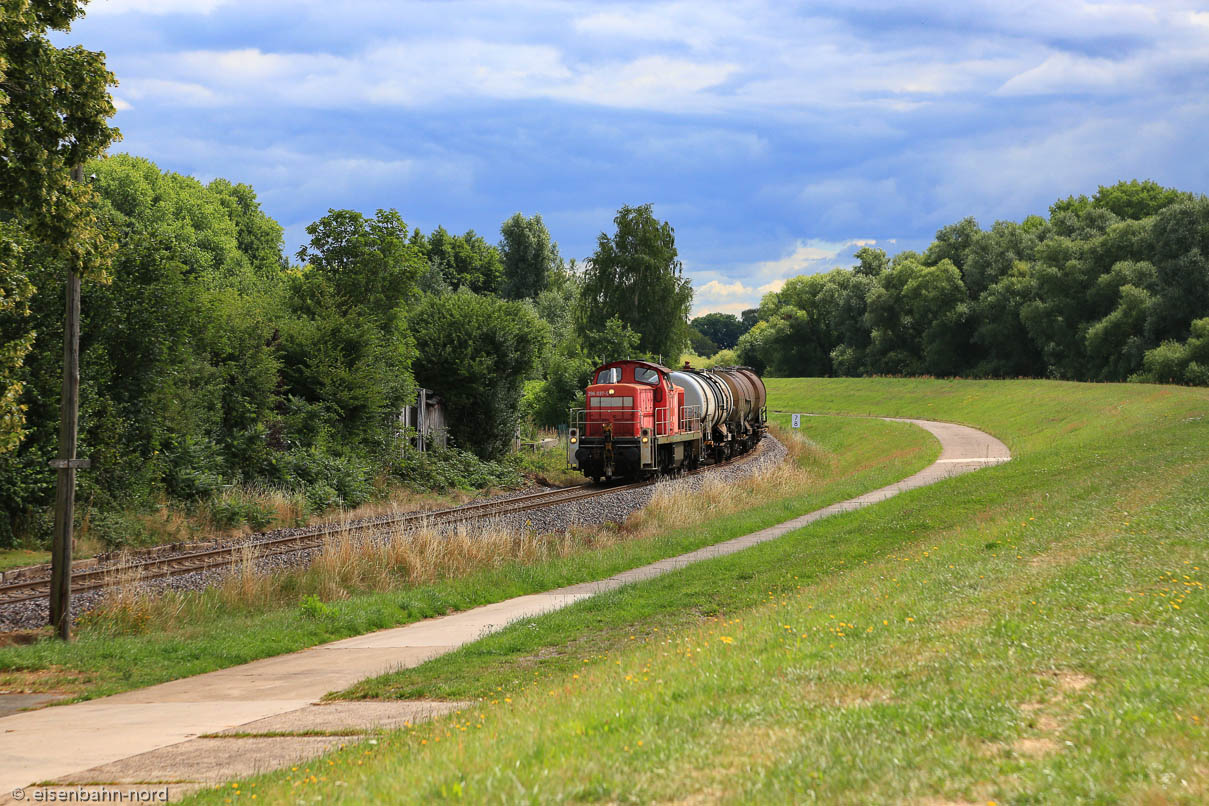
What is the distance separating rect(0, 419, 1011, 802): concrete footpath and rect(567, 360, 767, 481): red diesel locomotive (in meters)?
18.0

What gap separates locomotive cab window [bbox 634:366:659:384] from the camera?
1342 inches

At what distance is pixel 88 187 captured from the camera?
13.0 m

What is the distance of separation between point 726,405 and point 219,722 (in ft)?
111

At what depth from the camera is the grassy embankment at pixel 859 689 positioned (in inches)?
198

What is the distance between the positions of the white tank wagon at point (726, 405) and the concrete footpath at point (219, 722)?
23766mm

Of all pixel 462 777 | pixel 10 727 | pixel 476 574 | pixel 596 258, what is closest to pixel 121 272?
pixel 476 574

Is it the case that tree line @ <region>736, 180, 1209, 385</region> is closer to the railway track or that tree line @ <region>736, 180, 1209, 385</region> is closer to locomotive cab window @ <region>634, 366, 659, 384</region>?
locomotive cab window @ <region>634, 366, 659, 384</region>

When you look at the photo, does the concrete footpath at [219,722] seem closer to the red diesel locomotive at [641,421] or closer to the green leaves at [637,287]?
the red diesel locomotive at [641,421]

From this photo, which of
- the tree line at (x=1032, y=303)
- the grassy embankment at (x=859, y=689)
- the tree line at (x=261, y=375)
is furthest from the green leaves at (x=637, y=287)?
the grassy embankment at (x=859, y=689)

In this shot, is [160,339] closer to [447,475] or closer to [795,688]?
[447,475]

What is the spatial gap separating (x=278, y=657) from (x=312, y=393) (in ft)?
64.9

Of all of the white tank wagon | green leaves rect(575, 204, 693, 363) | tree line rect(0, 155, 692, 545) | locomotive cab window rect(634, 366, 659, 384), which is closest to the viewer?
tree line rect(0, 155, 692, 545)

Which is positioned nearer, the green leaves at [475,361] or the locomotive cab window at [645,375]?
the locomotive cab window at [645,375]

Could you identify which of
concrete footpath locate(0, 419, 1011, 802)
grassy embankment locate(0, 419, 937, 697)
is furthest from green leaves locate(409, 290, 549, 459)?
concrete footpath locate(0, 419, 1011, 802)
